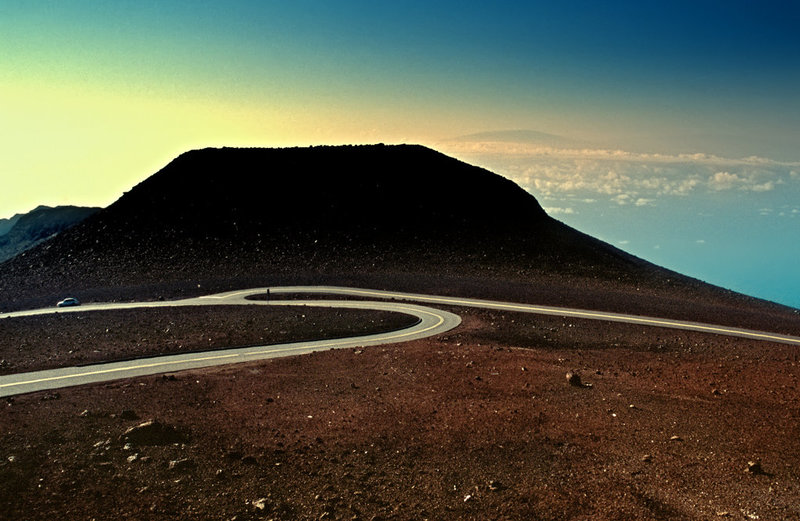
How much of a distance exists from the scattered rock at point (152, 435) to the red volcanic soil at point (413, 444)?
0.25 feet

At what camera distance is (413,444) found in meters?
15.4

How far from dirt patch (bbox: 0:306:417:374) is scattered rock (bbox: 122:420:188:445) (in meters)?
10.6

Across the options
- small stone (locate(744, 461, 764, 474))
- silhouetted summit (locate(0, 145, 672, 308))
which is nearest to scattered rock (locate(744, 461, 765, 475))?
small stone (locate(744, 461, 764, 474))

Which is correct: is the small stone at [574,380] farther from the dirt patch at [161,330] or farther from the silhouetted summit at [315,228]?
the silhouetted summit at [315,228]

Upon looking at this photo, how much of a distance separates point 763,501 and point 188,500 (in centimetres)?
1328

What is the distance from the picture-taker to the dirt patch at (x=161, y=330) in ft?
83.8

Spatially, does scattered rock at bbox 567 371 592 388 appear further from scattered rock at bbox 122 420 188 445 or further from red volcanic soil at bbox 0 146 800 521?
scattered rock at bbox 122 420 188 445

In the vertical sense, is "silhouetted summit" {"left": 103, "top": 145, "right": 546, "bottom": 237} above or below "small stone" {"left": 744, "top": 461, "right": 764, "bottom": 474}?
above

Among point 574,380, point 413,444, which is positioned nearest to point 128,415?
point 413,444

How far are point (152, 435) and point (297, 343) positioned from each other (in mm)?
13562

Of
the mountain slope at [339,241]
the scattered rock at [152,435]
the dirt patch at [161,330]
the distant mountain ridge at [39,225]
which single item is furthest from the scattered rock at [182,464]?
the distant mountain ridge at [39,225]

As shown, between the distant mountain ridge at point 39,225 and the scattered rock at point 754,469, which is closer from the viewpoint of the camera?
the scattered rock at point 754,469

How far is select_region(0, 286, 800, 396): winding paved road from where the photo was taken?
2189 cm

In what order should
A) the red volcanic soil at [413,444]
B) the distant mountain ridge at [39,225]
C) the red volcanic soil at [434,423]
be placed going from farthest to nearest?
the distant mountain ridge at [39,225] < the red volcanic soil at [434,423] < the red volcanic soil at [413,444]
